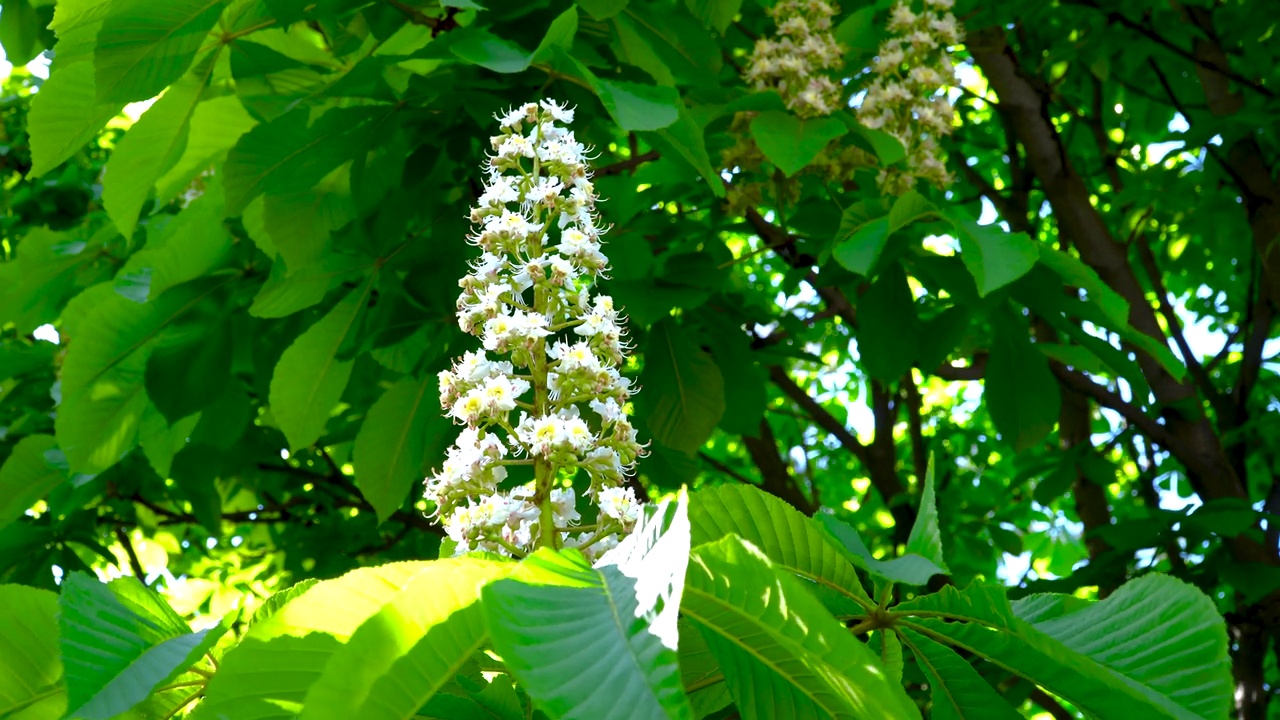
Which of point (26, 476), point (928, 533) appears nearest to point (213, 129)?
point (26, 476)

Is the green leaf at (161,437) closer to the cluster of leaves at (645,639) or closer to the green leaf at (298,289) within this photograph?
the green leaf at (298,289)

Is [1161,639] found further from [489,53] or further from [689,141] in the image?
[489,53]

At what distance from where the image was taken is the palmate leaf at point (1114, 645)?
A: 826 millimetres

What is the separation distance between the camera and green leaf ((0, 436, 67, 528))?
9.21ft

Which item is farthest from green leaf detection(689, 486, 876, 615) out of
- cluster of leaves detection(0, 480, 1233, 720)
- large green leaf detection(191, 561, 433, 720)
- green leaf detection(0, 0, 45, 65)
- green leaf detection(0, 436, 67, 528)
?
green leaf detection(0, 0, 45, 65)

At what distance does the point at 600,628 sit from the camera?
687 mm

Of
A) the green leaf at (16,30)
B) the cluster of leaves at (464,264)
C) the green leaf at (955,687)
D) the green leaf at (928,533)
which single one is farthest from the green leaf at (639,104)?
the green leaf at (16,30)

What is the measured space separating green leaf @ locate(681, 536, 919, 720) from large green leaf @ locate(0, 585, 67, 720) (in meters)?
0.52

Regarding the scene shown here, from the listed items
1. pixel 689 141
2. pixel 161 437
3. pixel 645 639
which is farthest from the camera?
pixel 161 437

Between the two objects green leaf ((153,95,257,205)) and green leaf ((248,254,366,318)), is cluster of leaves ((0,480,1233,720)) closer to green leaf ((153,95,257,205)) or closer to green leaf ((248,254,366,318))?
green leaf ((248,254,366,318))

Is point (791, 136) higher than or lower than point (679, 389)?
higher

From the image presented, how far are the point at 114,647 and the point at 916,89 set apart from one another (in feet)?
7.41

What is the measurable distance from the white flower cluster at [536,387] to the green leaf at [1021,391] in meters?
1.45

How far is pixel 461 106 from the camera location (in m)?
2.08
